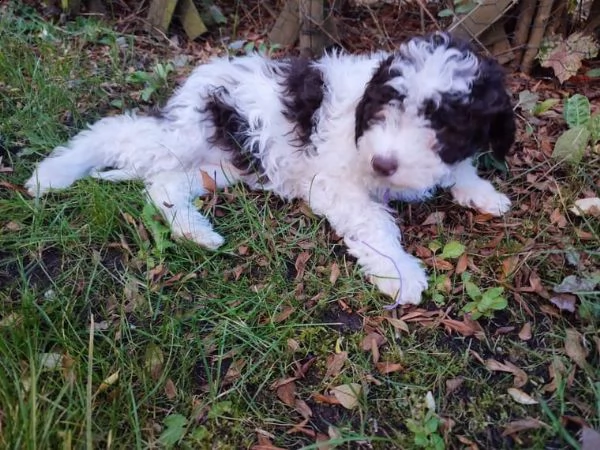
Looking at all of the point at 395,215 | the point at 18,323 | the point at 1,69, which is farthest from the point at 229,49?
the point at 18,323

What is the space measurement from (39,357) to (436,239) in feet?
7.41

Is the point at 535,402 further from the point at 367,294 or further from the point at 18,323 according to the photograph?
the point at 18,323

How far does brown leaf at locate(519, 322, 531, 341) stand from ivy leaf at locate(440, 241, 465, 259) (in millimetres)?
547

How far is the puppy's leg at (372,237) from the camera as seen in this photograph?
2.94 metres

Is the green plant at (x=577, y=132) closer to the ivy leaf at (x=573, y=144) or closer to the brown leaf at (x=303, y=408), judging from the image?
the ivy leaf at (x=573, y=144)

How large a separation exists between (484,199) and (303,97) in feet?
4.30

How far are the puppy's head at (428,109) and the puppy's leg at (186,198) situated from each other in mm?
1118

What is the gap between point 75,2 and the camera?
16.7ft

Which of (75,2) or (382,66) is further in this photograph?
(75,2)

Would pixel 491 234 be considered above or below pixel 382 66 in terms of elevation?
below

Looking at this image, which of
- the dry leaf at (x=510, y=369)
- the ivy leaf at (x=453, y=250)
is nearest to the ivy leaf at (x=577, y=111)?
the ivy leaf at (x=453, y=250)

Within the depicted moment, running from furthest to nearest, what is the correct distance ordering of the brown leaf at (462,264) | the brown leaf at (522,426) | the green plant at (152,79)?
the green plant at (152,79) → the brown leaf at (462,264) → the brown leaf at (522,426)

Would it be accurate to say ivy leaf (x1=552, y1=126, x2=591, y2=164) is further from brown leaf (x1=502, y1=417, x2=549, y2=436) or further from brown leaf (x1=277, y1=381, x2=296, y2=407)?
brown leaf (x1=277, y1=381, x2=296, y2=407)

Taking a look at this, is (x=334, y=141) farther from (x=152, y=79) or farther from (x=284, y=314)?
(x=152, y=79)
